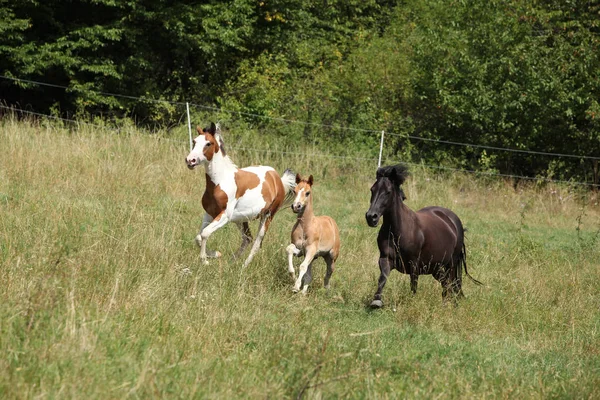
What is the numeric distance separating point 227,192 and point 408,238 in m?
2.42

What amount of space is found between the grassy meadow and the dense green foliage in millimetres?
6428

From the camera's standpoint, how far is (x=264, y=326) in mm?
6699

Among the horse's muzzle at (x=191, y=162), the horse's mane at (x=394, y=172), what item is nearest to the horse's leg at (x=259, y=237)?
the horse's muzzle at (x=191, y=162)

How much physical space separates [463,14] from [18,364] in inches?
798

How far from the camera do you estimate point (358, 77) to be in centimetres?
2338

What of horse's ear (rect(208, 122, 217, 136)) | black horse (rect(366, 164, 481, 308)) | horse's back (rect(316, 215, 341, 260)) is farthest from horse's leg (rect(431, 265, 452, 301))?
horse's ear (rect(208, 122, 217, 136))

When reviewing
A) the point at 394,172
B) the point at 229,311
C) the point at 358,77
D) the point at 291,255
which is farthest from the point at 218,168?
the point at 358,77

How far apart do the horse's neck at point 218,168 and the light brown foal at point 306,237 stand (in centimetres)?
113

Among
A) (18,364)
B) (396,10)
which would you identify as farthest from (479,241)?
(396,10)

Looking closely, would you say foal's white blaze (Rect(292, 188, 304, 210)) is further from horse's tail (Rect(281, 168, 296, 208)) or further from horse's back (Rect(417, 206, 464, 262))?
horse's tail (Rect(281, 168, 296, 208))

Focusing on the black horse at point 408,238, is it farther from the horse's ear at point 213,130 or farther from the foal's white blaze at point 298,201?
the horse's ear at point 213,130

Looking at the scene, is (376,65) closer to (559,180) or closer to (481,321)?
(559,180)

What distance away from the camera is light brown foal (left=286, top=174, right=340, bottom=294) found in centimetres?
905

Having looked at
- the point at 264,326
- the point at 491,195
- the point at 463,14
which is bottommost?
the point at 491,195
